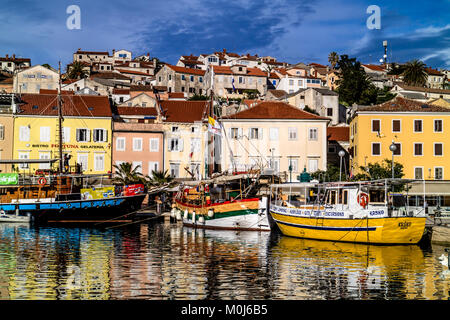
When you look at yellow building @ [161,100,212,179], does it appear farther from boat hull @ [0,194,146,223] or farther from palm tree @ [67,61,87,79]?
palm tree @ [67,61,87,79]

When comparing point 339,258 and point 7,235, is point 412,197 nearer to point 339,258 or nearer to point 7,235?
point 339,258

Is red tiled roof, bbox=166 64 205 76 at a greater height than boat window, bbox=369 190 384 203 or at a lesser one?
greater

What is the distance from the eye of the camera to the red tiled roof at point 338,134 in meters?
74.6

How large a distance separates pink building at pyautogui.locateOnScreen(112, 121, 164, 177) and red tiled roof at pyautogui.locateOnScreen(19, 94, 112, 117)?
9.77 ft

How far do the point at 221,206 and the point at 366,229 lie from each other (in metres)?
14.2

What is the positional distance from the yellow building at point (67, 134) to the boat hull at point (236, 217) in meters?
24.4

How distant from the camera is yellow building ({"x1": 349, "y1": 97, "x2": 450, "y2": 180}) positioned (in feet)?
192

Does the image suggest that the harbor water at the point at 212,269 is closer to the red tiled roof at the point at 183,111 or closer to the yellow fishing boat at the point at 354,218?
the yellow fishing boat at the point at 354,218

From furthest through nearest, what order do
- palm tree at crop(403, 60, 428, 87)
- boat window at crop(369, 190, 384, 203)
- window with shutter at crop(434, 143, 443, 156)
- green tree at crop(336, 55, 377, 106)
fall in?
1. palm tree at crop(403, 60, 428, 87)
2. green tree at crop(336, 55, 377, 106)
3. window with shutter at crop(434, 143, 443, 156)
4. boat window at crop(369, 190, 384, 203)

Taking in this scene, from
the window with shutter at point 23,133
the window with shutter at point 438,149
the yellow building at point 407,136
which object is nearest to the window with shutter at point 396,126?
the yellow building at point 407,136

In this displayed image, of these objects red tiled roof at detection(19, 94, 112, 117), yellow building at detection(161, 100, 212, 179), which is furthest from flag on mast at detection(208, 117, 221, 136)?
red tiled roof at detection(19, 94, 112, 117)

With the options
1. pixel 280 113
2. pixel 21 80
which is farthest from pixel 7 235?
pixel 21 80

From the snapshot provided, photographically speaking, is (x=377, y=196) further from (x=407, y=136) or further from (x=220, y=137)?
(x=220, y=137)

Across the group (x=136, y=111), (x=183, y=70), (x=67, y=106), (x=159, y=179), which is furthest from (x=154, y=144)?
(x=183, y=70)
